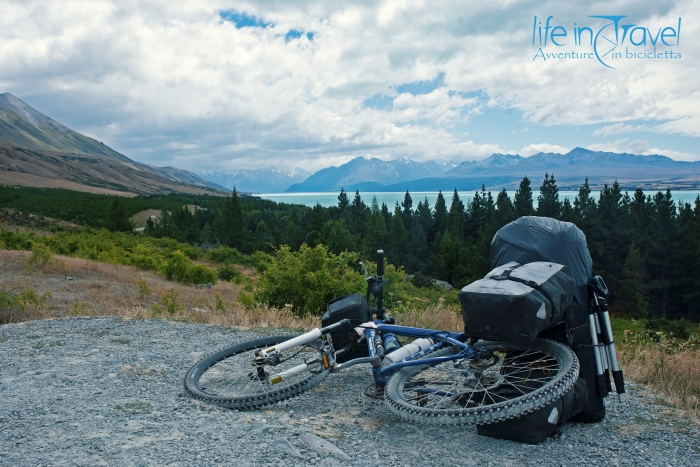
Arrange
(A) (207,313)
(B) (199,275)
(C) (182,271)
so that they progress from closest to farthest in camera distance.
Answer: (A) (207,313), (C) (182,271), (B) (199,275)

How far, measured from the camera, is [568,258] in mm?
4520

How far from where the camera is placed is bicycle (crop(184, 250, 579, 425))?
3586 millimetres

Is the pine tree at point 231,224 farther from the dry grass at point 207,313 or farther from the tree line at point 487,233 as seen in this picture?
the dry grass at point 207,313

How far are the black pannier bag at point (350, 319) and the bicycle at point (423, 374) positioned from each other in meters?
0.03

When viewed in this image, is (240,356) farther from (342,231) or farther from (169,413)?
(342,231)

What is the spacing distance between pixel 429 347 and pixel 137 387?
3.18 m

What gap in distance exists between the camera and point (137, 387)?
5.24 meters

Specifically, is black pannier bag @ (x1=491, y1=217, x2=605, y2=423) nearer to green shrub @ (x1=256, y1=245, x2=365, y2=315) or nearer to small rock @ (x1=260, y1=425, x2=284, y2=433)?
small rock @ (x1=260, y1=425, x2=284, y2=433)

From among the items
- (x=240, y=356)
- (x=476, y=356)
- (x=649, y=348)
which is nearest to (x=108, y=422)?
(x=240, y=356)

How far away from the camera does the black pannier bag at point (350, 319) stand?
5.34m

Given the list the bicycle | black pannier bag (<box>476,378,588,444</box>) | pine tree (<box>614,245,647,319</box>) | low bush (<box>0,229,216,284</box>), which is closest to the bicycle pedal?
the bicycle

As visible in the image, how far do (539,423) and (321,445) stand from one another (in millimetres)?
1709

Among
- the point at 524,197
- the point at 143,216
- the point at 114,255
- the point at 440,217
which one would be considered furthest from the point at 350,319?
the point at 143,216

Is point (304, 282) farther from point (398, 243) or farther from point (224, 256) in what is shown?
point (398, 243)
